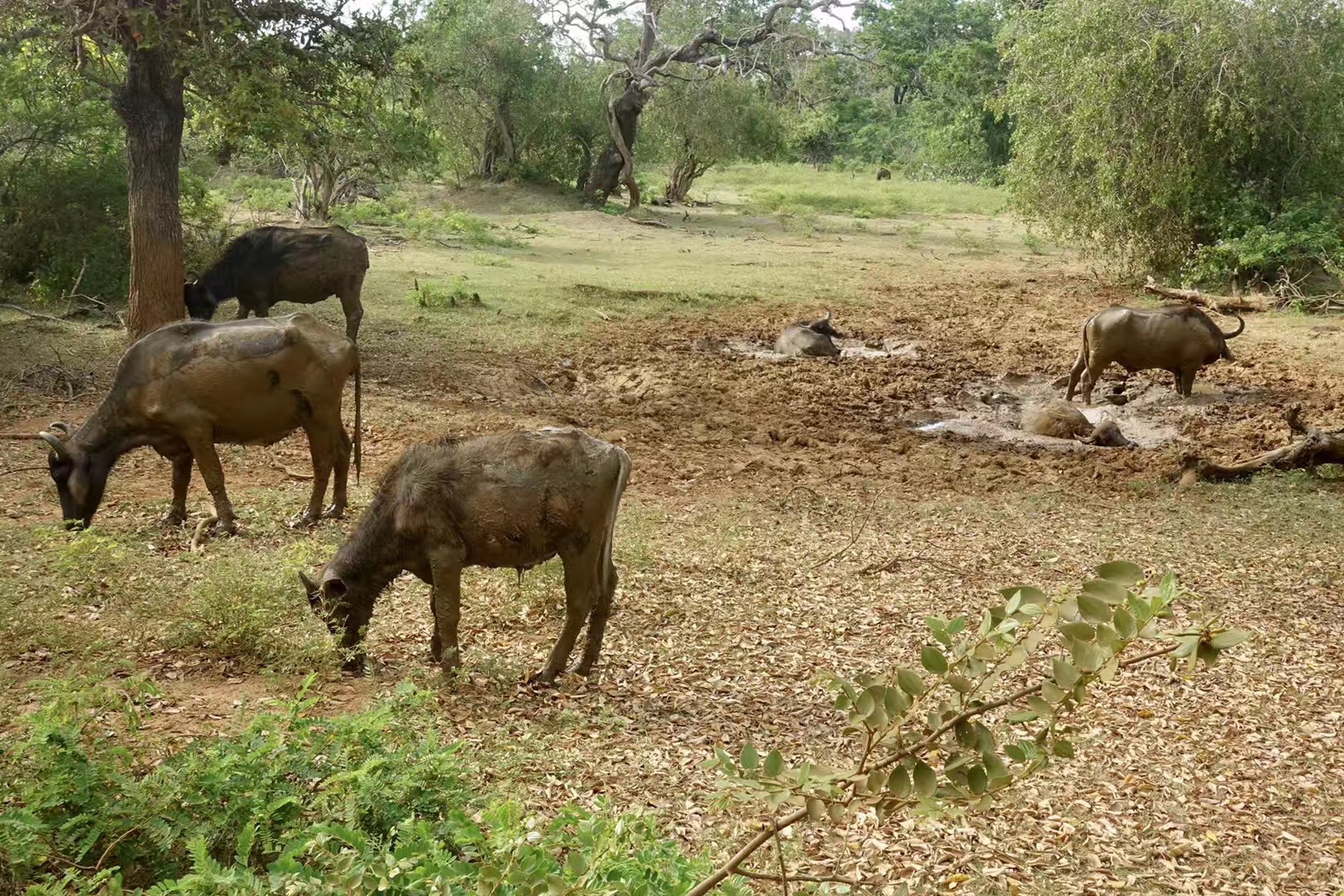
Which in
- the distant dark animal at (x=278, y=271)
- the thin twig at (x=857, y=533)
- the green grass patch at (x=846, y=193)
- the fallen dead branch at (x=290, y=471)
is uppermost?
the green grass patch at (x=846, y=193)

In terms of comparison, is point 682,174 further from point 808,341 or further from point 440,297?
point 808,341

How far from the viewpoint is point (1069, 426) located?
39.8ft

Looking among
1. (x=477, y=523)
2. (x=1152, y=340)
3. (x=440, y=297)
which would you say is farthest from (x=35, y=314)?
(x=1152, y=340)

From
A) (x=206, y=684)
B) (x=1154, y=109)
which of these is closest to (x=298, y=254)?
(x=206, y=684)

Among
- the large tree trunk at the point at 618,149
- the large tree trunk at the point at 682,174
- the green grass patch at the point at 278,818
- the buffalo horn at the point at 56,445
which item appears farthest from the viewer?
the large tree trunk at the point at 682,174

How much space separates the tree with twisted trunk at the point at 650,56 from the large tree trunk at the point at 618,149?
3 cm

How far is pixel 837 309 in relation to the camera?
62.1 ft

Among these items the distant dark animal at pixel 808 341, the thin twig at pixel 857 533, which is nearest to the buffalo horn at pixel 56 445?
the thin twig at pixel 857 533

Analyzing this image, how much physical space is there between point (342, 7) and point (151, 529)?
23.0 ft

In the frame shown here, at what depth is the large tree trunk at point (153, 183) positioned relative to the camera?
1227 centimetres

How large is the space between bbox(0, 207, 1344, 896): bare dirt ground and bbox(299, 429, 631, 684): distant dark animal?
389 millimetres

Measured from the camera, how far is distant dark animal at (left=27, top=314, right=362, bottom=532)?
25.3 feet

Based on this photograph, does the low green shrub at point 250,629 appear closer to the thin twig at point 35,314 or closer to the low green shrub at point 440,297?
the thin twig at point 35,314

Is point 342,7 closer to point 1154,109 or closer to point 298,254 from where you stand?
point 298,254
